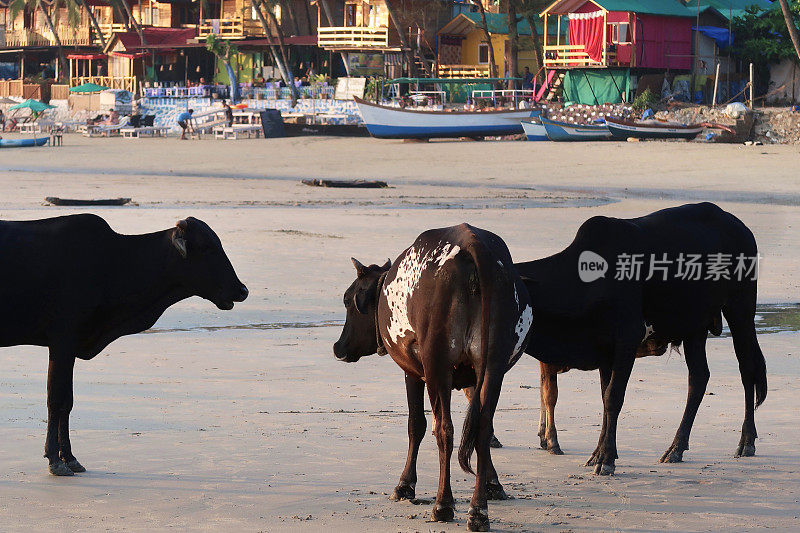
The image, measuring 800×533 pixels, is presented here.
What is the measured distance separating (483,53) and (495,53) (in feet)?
2.86

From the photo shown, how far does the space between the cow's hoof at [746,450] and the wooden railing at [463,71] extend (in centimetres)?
6378

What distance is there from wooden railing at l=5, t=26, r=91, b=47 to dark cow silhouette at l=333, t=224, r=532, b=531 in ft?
303

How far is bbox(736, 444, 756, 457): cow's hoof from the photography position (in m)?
7.99

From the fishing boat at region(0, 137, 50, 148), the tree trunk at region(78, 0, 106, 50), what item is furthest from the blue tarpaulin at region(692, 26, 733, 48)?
the tree trunk at region(78, 0, 106, 50)

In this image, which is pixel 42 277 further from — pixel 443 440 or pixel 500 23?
pixel 500 23

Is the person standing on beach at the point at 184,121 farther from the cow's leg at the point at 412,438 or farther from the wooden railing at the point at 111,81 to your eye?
the cow's leg at the point at 412,438

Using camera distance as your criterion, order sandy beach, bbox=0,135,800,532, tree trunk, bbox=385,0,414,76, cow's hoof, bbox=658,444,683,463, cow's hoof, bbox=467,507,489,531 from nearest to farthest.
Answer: cow's hoof, bbox=467,507,489,531, sandy beach, bbox=0,135,800,532, cow's hoof, bbox=658,444,683,463, tree trunk, bbox=385,0,414,76

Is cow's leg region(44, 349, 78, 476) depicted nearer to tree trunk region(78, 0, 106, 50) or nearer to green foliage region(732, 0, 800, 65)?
green foliage region(732, 0, 800, 65)

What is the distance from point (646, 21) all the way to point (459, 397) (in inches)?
2096

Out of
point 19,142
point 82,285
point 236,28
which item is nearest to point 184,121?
point 19,142

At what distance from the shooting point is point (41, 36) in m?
96.1

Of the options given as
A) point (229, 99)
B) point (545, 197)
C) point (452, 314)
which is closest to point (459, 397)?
point (452, 314)

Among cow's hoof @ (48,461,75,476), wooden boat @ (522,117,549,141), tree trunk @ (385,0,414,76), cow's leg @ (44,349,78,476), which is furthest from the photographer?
tree trunk @ (385,0,414,76)

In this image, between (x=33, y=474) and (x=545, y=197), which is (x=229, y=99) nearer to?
(x=545, y=197)
